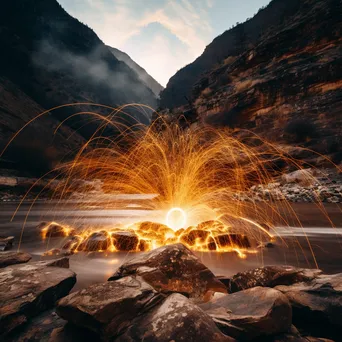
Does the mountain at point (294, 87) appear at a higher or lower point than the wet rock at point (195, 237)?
higher

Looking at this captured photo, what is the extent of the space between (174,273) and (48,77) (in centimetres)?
5177

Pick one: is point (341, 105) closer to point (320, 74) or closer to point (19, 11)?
point (320, 74)

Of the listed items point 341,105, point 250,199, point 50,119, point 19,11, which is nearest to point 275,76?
point 341,105

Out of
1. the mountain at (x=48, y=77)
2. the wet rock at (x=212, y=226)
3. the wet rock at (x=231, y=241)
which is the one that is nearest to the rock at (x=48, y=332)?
the wet rock at (x=231, y=241)

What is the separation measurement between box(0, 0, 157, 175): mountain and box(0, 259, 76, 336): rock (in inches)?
1217

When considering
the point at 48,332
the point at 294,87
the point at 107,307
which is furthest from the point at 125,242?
the point at 294,87

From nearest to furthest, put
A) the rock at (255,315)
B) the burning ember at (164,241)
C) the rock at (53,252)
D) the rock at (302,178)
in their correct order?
the rock at (255,315), the rock at (53,252), the burning ember at (164,241), the rock at (302,178)

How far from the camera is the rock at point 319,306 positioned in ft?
4.86

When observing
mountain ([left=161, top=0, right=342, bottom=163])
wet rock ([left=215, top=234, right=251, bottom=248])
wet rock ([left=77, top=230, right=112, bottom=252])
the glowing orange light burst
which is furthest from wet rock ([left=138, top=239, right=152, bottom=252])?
mountain ([left=161, top=0, right=342, bottom=163])

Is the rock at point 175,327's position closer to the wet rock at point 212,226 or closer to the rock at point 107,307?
the rock at point 107,307

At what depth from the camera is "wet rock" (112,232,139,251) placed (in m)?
4.03

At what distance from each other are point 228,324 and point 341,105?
77.8ft

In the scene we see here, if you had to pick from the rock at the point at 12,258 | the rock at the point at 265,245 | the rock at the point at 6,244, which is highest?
the rock at the point at 6,244

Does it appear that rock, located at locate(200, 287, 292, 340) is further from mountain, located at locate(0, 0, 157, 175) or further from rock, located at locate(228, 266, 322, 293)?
mountain, located at locate(0, 0, 157, 175)
